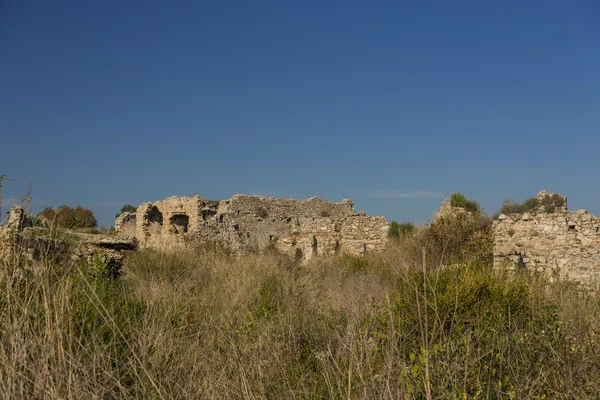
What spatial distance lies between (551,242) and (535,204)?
42.4 ft

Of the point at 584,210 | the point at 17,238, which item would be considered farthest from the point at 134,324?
the point at 584,210

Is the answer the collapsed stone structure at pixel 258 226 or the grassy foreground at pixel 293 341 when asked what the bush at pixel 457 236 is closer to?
the grassy foreground at pixel 293 341

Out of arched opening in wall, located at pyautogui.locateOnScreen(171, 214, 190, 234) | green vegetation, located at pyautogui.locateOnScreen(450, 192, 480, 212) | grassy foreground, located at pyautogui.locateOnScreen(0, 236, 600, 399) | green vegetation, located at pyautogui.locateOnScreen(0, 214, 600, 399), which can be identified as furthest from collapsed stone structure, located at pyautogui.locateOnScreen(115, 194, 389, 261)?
grassy foreground, located at pyautogui.locateOnScreen(0, 236, 600, 399)

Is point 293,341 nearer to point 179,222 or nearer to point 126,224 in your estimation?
point 179,222

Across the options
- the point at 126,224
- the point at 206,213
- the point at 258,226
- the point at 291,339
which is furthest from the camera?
the point at 126,224

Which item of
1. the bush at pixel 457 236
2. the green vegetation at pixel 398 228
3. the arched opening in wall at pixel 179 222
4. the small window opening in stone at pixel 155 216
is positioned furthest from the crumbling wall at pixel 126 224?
the bush at pixel 457 236

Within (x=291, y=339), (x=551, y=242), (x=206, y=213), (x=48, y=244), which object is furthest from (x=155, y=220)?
(x=291, y=339)

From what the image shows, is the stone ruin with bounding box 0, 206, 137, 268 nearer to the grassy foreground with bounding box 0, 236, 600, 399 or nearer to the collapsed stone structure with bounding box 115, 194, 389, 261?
the grassy foreground with bounding box 0, 236, 600, 399

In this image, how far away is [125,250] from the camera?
10930mm

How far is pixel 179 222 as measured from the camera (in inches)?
886

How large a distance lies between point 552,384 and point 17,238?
651 cm

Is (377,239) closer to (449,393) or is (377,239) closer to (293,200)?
(293,200)

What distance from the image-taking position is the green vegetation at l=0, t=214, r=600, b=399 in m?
3.09

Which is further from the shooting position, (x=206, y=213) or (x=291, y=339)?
(x=206, y=213)
